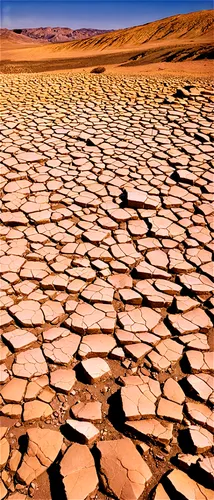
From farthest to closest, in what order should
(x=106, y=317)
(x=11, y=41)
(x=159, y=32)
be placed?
(x=11, y=41), (x=159, y=32), (x=106, y=317)

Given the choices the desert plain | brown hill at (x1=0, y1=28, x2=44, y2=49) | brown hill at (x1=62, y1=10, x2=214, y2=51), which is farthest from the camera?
brown hill at (x1=0, y1=28, x2=44, y2=49)

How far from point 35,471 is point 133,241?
1.70 m

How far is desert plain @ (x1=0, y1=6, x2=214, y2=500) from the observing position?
55.4 inches

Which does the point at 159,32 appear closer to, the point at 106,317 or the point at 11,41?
the point at 106,317

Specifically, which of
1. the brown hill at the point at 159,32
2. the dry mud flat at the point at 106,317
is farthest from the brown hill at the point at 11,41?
the dry mud flat at the point at 106,317

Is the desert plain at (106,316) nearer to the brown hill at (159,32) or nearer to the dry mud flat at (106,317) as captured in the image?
the dry mud flat at (106,317)

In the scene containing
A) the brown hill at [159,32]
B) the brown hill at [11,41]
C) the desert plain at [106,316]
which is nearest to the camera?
the desert plain at [106,316]

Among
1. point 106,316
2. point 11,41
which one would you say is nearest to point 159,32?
point 106,316

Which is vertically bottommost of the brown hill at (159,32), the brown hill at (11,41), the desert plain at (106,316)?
the desert plain at (106,316)

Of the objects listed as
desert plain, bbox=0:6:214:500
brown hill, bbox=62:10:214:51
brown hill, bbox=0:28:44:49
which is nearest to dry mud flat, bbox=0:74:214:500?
desert plain, bbox=0:6:214:500

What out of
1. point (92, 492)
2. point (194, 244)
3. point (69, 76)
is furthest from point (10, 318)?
point (69, 76)

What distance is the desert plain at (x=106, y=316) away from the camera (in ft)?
4.62

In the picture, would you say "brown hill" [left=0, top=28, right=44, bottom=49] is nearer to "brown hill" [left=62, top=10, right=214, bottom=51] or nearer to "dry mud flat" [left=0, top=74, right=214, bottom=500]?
"brown hill" [left=62, top=10, right=214, bottom=51]

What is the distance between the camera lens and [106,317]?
2.07m
